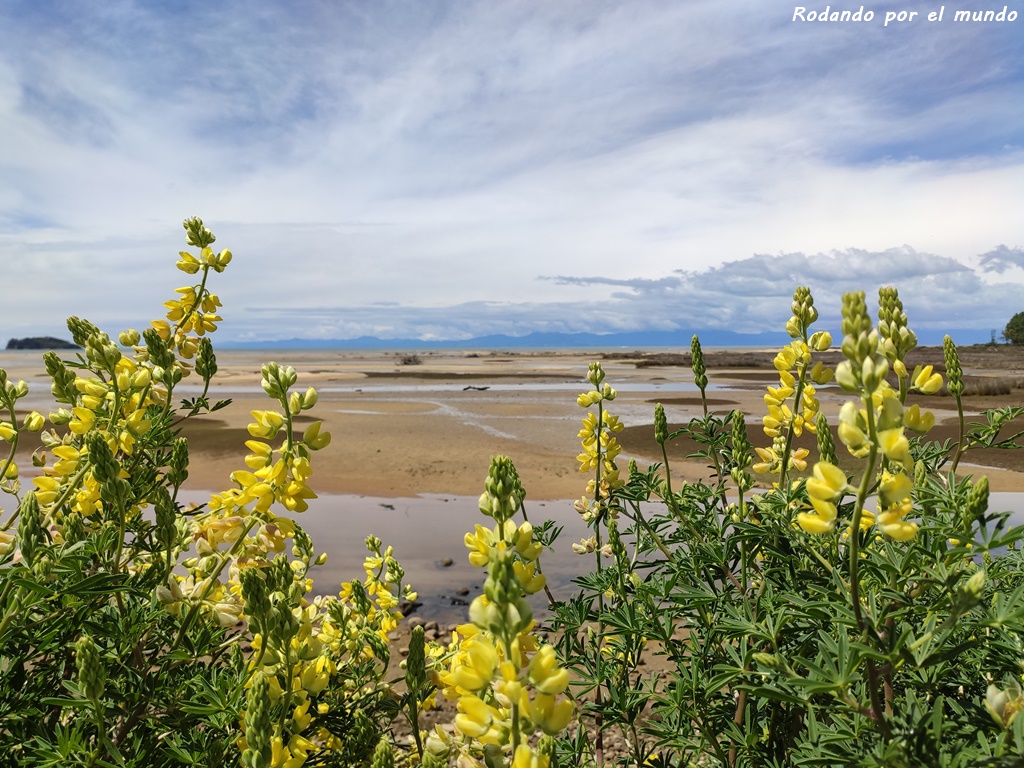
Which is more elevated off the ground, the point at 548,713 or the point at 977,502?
the point at 977,502

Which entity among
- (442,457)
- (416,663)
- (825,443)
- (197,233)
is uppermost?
(197,233)

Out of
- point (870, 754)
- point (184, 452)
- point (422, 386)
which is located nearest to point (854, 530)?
point (870, 754)

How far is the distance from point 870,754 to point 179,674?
173 cm

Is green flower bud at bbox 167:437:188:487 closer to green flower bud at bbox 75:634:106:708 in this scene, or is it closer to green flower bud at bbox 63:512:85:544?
green flower bud at bbox 63:512:85:544

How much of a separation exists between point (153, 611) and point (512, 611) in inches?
49.9

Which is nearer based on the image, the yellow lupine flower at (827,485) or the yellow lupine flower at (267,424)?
the yellow lupine flower at (827,485)

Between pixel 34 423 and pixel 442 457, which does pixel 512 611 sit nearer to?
pixel 34 423

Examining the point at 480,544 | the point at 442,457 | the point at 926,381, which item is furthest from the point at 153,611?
the point at 442,457

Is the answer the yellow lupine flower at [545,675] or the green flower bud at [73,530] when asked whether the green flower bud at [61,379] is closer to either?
the green flower bud at [73,530]

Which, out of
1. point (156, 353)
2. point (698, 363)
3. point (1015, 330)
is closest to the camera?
point (156, 353)

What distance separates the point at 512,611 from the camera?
37.1 inches

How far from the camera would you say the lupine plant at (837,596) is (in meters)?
1.07

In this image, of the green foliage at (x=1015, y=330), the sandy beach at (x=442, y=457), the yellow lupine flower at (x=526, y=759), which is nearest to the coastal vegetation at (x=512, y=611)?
the yellow lupine flower at (x=526, y=759)

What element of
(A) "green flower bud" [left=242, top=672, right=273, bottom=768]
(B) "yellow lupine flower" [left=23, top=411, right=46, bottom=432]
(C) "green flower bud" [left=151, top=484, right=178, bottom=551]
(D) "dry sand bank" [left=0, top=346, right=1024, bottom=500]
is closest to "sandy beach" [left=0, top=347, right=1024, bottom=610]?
(D) "dry sand bank" [left=0, top=346, right=1024, bottom=500]
